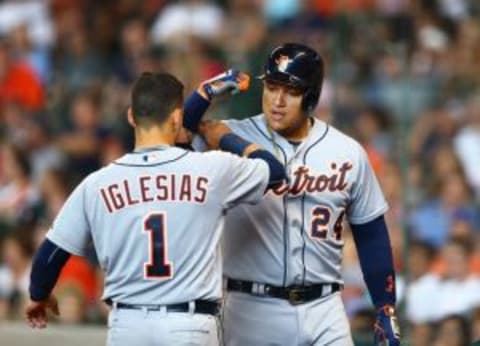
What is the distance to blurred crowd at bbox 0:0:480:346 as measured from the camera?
9.62 m

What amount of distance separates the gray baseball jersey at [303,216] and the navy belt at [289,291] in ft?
0.07

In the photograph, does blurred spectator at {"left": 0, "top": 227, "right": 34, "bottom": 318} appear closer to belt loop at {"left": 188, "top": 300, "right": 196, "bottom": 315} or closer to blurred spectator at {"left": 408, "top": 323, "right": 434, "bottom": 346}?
blurred spectator at {"left": 408, "top": 323, "right": 434, "bottom": 346}

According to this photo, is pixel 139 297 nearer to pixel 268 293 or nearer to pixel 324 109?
pixel 268 293

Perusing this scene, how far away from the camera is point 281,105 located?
6.29 metres

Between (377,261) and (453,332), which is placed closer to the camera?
(377,261)

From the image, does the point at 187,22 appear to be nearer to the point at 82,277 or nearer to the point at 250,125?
the point at 82,277

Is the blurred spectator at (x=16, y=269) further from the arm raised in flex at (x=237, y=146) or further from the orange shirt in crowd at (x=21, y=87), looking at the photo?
the arm raised in flex at (x=237, y=146)

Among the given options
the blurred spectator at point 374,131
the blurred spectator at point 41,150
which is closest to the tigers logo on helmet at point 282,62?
the blurred spectator at point 374,131

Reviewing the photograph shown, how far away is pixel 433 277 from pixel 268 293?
138 inches

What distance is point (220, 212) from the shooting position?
597 cm

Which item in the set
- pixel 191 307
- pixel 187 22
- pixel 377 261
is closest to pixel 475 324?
pixel 377 261

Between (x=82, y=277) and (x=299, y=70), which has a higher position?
(x=299, y=70)

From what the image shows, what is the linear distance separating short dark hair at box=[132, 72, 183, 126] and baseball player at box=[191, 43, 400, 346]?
0.54 metres

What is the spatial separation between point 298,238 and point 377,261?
0.35m
